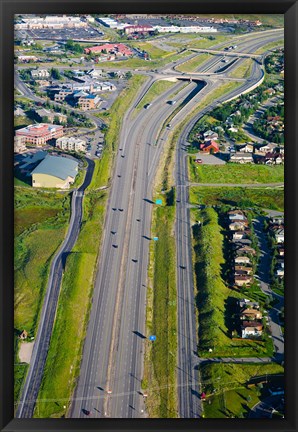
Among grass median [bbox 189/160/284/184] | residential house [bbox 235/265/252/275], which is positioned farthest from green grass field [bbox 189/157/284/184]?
residential house [bbox 235/265/252/275]

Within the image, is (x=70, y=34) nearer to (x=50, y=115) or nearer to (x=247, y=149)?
(x=50, y=115)

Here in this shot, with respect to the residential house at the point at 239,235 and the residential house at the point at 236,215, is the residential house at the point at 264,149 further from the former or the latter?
the residential house at the point at 239,235

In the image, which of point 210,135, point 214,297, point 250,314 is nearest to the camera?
point 250,314

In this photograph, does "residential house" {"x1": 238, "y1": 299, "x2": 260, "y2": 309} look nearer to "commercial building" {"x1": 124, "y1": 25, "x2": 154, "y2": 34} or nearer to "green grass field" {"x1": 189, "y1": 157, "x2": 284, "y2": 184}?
"green grass field" {"x1": 189, "y1": 157, "x2": 284, "y2": 184}

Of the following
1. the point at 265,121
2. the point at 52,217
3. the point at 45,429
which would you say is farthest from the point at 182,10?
the point at 265,121

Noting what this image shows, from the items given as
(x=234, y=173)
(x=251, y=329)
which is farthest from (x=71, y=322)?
(x=234, y=173)
